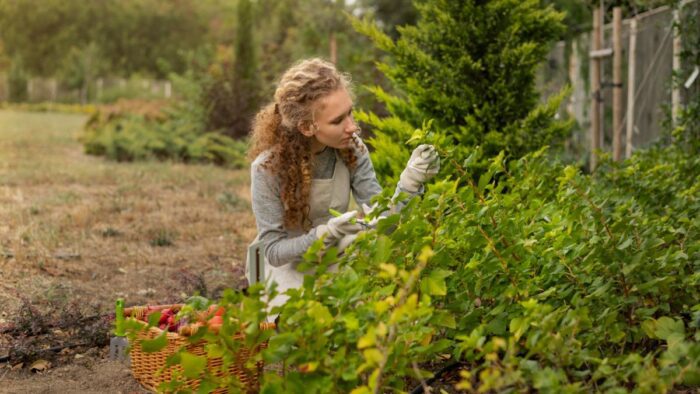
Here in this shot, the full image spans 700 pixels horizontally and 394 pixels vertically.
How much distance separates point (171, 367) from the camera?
9.93 ft

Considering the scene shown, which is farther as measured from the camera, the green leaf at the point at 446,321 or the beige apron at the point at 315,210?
the beige apron at the point at 315,210

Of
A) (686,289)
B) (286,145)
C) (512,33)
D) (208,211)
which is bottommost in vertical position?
(208,211)

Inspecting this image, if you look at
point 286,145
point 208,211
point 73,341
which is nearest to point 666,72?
point 208,211

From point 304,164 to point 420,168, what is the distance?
1.93 feet

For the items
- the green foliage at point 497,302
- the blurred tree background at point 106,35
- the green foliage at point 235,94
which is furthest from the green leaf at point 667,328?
the blurred tree background at point 106,35

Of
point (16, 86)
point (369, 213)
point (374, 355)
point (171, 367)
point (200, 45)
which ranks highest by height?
point (200, 45)

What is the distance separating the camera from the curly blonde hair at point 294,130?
3.51m

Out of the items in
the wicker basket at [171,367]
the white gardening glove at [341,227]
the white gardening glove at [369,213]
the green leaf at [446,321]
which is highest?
the white gardening glove at [369,213]

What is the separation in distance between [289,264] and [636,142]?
20.5ft

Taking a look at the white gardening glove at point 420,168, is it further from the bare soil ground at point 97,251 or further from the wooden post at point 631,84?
the wooden post at point 631,84

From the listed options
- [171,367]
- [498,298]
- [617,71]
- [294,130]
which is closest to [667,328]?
[498,298]

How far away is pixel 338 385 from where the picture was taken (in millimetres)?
2320

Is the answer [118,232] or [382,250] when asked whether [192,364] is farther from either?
[118,232]

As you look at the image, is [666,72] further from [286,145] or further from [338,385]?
[338,385]
